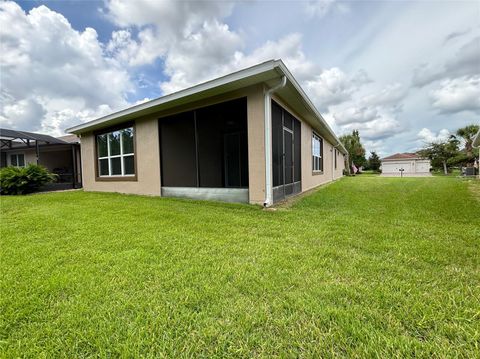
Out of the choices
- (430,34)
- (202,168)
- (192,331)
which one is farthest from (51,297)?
(430,34)

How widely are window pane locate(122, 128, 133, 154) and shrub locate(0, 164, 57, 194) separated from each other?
171 inches

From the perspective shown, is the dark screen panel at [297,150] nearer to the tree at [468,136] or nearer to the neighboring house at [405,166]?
the tree at [468,136]

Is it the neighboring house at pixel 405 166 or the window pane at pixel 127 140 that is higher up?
the window pane at pixel 127 140

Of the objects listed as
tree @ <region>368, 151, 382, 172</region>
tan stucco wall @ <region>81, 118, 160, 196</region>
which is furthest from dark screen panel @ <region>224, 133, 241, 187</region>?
tree @ <region>368, 151, 382, 172</region>

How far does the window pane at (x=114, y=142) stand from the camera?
9.03 meters

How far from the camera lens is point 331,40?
28.1 ft

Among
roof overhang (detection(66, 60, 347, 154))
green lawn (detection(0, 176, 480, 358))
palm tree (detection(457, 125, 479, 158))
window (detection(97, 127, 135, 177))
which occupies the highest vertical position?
palm tree (detection(457, 125, 479, 158))

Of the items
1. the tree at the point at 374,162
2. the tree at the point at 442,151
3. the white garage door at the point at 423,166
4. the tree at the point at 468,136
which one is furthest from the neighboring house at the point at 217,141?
the tree at the point at 374,162

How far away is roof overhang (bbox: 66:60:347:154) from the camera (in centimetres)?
479

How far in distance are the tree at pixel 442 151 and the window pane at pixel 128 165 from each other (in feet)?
114

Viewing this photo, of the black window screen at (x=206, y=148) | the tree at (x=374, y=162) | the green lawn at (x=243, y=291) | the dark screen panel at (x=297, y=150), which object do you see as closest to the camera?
the green lawn at (x=243, y=291)

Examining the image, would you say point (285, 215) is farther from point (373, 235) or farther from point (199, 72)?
point (199, 72)

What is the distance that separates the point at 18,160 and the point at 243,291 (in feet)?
73.6

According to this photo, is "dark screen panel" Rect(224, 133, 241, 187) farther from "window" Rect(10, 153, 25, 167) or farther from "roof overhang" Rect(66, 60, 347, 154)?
"window" Rect(10, 153, 25, 167)
